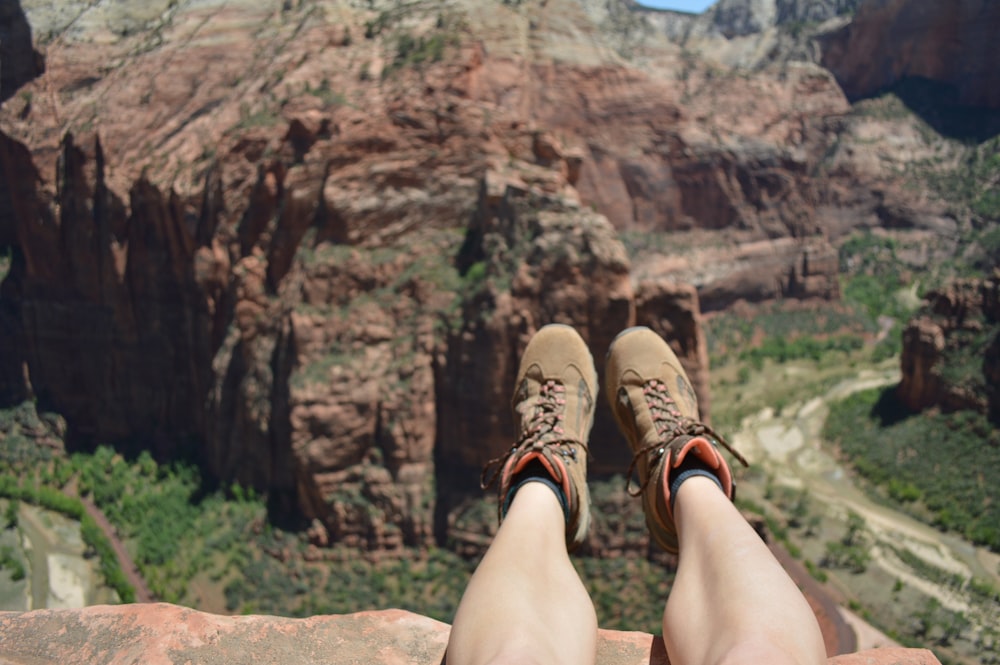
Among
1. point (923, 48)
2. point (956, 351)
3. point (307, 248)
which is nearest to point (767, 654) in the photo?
point (307, 248)

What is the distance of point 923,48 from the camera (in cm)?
6762

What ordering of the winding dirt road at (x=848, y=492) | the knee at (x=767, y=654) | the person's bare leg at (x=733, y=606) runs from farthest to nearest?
the winding dirt road at (x=848, y=492) < the person's bare leg at (x=733, y=606) < the knee at (x=767, y=654)

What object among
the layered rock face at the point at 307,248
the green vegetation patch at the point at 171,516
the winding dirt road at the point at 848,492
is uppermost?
the layered rock face at the point at 307,248

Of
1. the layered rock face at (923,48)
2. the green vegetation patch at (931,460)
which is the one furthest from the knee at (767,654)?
the layered rock face at (923,48)

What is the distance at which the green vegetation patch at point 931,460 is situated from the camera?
23.4 m

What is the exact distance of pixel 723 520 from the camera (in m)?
3.88

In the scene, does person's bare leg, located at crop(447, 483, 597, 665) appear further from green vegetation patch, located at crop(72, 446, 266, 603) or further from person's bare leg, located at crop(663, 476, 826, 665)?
green vegetation patch, located at crop(72, 446, 266, 603)

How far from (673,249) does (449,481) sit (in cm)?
3728

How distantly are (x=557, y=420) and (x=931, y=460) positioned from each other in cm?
2664

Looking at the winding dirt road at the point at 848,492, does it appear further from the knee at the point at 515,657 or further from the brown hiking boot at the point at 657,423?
the knee at the point at 515,657

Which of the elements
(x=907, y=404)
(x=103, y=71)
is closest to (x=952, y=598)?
(x=907, y=404)

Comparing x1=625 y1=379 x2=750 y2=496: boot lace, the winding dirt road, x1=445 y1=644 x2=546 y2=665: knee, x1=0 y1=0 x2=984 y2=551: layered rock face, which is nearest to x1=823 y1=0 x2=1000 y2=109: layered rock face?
x1=0 y1=0 x2=984 y2=551: layered rock face

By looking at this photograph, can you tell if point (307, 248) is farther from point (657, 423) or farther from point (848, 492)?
point (848, 492)

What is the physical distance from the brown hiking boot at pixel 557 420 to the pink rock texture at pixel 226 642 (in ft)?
3.31
